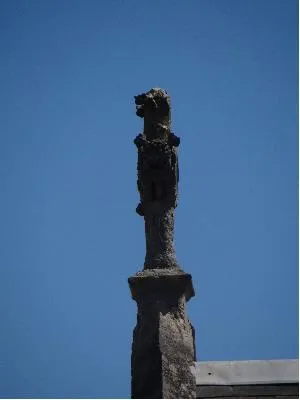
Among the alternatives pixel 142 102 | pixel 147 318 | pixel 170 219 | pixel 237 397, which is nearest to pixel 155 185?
pixel 170 219

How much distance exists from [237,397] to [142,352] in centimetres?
148

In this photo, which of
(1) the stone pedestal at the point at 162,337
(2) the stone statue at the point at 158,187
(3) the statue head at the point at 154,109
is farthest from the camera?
(3) the statue head at the point at 154,109

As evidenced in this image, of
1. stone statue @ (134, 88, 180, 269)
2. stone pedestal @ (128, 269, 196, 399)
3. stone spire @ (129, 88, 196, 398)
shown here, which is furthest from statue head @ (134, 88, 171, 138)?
stone pedestal @ (128, 269, 196, 399)

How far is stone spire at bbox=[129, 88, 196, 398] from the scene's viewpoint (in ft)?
16.1

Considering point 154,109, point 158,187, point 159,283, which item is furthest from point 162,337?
point 154,109

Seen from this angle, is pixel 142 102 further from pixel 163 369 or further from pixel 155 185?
pixel 163 369

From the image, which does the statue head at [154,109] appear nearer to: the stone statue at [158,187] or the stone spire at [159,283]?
the stone spire at [159,283]

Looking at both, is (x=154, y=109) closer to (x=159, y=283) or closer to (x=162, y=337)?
(x=159, y=283)

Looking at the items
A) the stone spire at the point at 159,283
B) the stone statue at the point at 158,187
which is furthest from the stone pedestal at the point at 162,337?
the stone statue at the point at 158,187

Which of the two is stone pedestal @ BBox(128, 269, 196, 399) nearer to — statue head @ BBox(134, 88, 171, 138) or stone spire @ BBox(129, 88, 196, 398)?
stone spire @ BBox(129, 88, 196, 398)

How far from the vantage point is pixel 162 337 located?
16.5 ft

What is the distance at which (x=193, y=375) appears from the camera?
16.2 feet

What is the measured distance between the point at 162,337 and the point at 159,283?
49 cm

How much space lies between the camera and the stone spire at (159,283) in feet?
16.1
